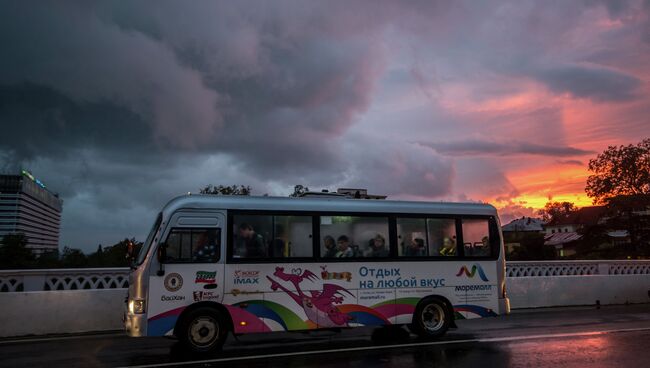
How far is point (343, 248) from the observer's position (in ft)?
33.4

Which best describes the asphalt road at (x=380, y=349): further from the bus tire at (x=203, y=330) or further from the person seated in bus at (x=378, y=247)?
the person seated in bus at (x=378, y=247)

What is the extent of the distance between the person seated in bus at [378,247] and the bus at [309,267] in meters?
0.02

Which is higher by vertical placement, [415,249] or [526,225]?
[526,225]

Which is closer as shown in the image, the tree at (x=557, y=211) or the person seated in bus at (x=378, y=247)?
Result: the person seated in bus at (x=378, y=247)

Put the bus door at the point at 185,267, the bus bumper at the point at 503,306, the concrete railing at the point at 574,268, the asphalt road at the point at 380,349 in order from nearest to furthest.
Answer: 1. the asphalt road at the point at 380,349
2. the bus door at the point at 185,267
3. the bus bumper at the point at 503,306
4. the concrete railing at the point at 574,268

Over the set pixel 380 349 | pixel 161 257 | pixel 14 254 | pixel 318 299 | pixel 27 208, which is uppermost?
pixel 27 208

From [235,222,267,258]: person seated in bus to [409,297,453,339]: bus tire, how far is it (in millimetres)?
3717

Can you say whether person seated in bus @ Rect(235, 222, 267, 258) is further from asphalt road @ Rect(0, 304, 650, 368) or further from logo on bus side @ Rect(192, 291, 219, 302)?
asphalt road @ Rect(0, 304, 650, 368)

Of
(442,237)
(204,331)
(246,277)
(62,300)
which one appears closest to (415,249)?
(442,237)

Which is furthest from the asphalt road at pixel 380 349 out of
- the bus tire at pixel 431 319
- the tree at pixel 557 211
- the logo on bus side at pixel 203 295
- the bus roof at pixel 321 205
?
the tree at pixel 557 211

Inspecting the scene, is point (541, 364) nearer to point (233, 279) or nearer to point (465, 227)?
point (465, 227)

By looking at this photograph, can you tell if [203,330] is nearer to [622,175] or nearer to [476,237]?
[476,237]

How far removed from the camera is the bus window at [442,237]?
1097 centimetres

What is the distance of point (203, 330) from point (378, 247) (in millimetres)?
3935
